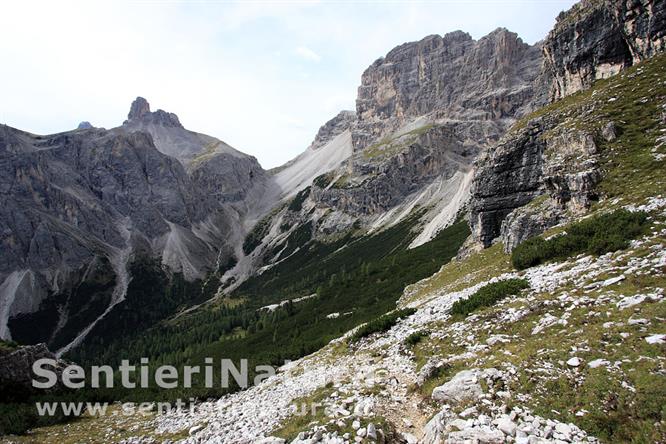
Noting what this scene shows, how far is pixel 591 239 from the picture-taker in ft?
72.8

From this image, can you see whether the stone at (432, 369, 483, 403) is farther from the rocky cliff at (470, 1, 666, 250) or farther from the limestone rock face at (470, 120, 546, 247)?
the limestone rock face at (470, 120, 546, 247)

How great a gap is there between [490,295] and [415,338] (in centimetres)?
528

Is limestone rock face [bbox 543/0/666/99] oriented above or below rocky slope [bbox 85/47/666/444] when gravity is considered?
above

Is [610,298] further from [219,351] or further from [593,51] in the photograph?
[219,351]

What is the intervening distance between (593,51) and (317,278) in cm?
14569

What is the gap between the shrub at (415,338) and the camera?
23094 mm

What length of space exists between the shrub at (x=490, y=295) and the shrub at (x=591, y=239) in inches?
136

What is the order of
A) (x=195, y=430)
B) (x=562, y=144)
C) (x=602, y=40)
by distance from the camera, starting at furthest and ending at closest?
(x=602, y=40), (x=562, y=144), (x=195, y=430)

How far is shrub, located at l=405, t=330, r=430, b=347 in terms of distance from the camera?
23.1m

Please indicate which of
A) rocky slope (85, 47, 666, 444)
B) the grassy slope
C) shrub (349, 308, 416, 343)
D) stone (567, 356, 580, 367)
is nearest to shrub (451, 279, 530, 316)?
rocky slope (85, 47, 666, 444)

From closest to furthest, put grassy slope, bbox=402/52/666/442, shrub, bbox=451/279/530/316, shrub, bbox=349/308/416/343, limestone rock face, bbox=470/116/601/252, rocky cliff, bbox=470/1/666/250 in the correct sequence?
1. grassy slope, bbox=402/52/666/442
2. shrub, bbox=451/279/530/316
3. shrub, bbox=349/308/416/343
4. limestone rock face, bbox=470/116/601/252
5. rocky cliff, bbox=470/1/666/250

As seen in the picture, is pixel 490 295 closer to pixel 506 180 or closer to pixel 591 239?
pixel 591 239

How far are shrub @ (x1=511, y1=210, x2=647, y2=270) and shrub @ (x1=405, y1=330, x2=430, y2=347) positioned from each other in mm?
9260

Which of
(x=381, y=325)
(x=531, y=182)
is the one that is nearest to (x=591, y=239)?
(x=381, y=325)
